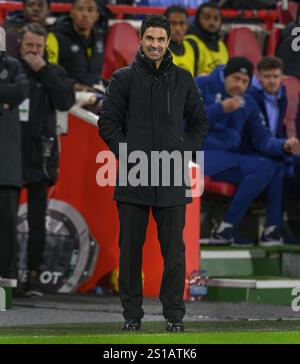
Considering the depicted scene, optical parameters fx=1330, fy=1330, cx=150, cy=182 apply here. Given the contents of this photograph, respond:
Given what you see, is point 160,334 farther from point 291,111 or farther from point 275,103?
point 291,111

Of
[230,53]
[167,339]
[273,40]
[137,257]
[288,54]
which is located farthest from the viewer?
[273,40]

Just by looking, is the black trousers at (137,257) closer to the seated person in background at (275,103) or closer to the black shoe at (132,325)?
the black shoe at (132,325)

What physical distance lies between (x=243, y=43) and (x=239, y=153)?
1.94 m

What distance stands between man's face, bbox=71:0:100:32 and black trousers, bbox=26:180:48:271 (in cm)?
230

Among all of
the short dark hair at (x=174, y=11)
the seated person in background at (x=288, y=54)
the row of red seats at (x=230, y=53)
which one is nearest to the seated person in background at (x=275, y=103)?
the row of red seats at (x=230, y=53)

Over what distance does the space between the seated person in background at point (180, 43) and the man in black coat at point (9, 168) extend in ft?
8.16

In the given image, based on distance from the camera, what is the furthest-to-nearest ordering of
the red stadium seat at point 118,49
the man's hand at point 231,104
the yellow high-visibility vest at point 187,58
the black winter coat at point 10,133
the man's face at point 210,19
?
the man's face at point 210,19
the red stadium seat at point 118,49
the yellow high-visibility vest at point 187,58
the man's hand at point 231,104
the black winter coat at point 10,133

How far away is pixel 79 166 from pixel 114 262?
93 cm

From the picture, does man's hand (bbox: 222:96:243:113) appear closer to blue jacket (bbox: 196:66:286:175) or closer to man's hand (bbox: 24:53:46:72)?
blue jacket (bbox: 196:66:286:175)

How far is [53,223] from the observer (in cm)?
1177

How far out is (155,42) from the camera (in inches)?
320

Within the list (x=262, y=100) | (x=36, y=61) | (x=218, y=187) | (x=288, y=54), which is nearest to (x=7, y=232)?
(x=36, y=61)

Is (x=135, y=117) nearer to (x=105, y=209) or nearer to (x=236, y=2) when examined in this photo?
(x=105, y=209)

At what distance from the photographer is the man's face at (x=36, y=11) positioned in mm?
12422
